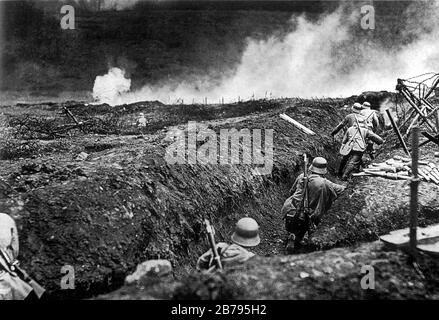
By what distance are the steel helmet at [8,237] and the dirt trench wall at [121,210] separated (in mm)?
650

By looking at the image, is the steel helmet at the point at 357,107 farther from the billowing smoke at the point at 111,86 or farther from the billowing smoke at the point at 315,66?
the billowing smoke at the point at 111,86

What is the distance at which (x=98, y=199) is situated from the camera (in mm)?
5887

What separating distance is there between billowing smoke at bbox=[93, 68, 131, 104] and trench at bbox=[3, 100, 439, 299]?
1469cm

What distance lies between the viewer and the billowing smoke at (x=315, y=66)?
22.6 meters

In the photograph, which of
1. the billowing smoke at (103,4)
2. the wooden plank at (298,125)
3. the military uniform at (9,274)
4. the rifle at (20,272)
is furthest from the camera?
the billowing smoke at (103,4)

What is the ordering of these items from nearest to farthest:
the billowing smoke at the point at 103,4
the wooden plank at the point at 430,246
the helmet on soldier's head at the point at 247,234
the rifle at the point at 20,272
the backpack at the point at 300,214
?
the rifle at the point at 20,272 → the wooden plank at the point at 430,246 → the helmet on soldier's head at the point at 247,234 → the backpack at the point at 300,214 → the billowing smoke at the point at 103,4

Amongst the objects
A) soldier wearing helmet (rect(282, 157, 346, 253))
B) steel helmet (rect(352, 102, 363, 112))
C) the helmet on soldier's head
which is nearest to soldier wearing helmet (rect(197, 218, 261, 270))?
the helmet on soldier's head

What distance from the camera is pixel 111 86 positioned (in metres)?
Result: 23.5

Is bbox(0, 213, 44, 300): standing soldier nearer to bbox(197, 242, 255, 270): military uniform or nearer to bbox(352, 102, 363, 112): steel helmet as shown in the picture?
bbox(197, 242, 255, 270): military uniform

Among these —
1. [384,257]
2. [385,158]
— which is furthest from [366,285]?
[385,158]

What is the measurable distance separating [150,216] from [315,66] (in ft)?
66.1

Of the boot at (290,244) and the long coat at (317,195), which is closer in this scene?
the long coat at (317,195)

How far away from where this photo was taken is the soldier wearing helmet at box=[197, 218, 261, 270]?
14.9ft

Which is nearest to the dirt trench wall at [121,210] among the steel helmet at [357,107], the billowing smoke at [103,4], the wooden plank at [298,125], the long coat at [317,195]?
the long coat at [317,195]
